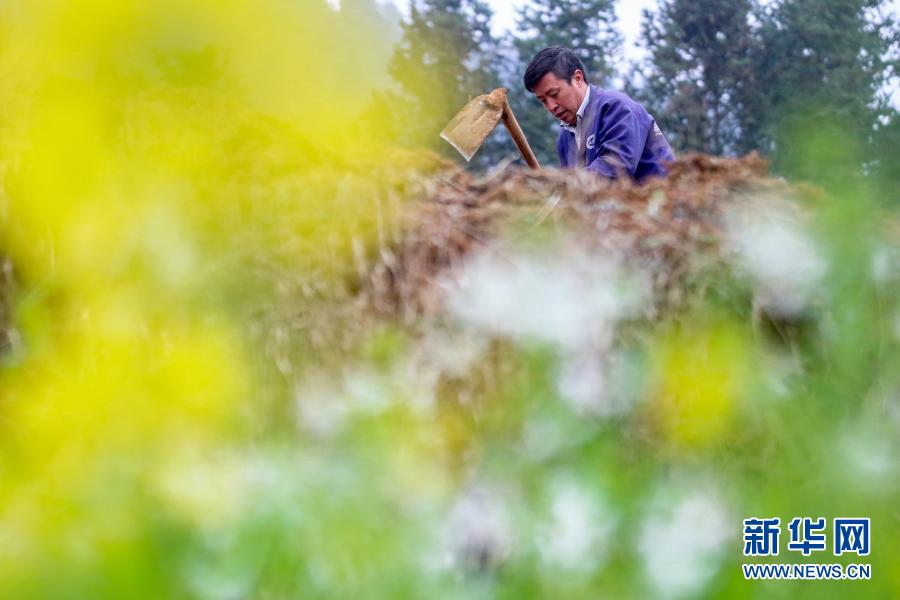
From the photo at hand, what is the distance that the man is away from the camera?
3.43 meters

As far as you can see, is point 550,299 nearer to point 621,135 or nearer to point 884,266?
point 884,266

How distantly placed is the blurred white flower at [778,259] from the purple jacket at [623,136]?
4.08ft

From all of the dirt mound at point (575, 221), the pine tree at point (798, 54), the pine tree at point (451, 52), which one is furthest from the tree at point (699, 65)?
the dirt mound at point (575, 221)

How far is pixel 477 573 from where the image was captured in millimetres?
2066

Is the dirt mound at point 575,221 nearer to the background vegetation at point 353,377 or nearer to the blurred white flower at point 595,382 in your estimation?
the background vegetation at point 353,377

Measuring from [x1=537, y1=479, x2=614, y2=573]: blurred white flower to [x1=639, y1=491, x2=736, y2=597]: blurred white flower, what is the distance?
76mm

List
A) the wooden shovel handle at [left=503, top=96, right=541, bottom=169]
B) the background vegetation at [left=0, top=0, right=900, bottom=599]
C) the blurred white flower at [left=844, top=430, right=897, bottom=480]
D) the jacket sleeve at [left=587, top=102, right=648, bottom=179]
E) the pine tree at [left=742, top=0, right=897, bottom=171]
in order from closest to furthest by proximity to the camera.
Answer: the background vegetation at [left=0, top=0, right=900, bottom=599]
the blurred white flower at [left=844, top=430, right=897, bottom=480]
the jacket sleeve at [left=587, top=102, right=648, bottom=179]
the wooden shovel handle at [left=503, top=96, right=541, bottom=169]
the pine tree at [left=742, top=0, right=897, bottom=171]

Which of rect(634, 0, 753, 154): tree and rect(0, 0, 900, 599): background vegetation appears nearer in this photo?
rect(0, 0, 900, 599): background vegetation

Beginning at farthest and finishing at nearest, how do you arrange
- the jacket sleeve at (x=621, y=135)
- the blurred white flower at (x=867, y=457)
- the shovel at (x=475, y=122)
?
the shovel at (x=475, y=122), the jacket sleeve at (x=621, y=135), the blurred white flower at (x=867, y=457)

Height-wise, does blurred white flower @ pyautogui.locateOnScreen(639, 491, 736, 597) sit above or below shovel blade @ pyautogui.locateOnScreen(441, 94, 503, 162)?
below

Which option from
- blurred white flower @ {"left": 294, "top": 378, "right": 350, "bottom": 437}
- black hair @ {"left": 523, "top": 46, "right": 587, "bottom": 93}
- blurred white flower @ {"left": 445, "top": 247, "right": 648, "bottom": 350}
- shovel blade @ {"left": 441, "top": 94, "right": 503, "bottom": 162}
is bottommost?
blurred white flower @ {"left": 294, "top": 378, "right": 350, "bottom": 437}

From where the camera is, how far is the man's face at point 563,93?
3.91 metres

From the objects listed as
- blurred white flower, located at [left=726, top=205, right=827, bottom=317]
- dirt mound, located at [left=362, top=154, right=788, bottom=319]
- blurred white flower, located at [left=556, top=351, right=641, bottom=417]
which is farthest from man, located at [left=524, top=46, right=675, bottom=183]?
blurred white flower, located at [left=556, top=351, right=641, bottom=417]

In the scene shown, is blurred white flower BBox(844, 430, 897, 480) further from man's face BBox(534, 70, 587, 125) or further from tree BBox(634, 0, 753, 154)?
tree BBox(634, 0, 753, 154)
